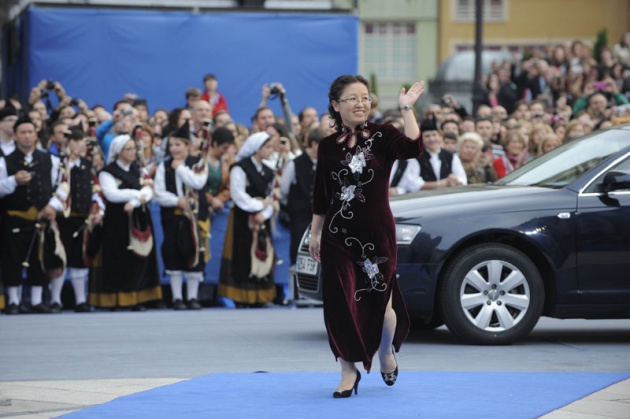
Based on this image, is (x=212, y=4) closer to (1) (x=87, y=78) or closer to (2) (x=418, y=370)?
(1) (x=87, y=78)

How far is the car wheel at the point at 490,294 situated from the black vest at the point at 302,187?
4602 millimetres

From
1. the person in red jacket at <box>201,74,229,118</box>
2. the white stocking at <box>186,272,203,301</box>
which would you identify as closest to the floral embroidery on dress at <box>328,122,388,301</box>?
the white stocking at <box>186,272,203,301</box>

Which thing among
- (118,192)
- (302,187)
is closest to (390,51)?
(302,187)

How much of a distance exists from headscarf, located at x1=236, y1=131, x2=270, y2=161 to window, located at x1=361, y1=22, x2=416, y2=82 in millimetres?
52742

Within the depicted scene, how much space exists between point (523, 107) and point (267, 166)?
6.91 m

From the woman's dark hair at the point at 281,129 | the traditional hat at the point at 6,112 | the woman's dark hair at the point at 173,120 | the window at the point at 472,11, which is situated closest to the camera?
the traditional hat at the point at 6,112

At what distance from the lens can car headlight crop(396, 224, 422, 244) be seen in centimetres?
1169

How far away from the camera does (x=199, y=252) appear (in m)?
16.1

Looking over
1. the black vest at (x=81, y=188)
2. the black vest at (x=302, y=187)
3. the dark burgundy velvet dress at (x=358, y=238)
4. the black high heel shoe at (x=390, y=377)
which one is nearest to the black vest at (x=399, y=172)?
the black vest at (x=302, y=187)

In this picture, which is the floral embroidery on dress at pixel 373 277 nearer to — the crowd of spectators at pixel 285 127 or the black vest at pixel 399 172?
the crowd of spectators at pixel 285 127

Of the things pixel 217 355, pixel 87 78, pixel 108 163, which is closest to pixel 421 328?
pixel 217 355

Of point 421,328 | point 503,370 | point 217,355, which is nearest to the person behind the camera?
point 503,370

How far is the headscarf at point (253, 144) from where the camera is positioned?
16.1m

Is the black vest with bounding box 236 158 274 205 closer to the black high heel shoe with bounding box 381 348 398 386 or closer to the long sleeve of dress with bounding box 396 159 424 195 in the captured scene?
the long sleeve of dress with bounding box 396 159 424 195
